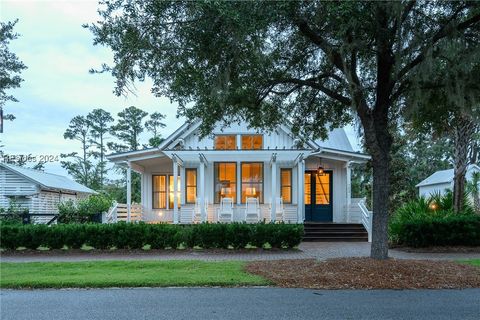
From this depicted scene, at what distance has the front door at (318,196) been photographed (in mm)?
17969

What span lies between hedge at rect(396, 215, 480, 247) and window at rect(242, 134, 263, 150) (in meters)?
7.10

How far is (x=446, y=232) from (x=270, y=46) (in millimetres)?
7861

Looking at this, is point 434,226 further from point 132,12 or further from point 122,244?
point 132,12

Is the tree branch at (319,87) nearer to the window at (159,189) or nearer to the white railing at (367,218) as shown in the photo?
the white railing at (367,218)

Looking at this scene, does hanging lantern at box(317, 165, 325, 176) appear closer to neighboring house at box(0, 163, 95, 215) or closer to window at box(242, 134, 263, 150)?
window at box(242, 134, 263, 150)

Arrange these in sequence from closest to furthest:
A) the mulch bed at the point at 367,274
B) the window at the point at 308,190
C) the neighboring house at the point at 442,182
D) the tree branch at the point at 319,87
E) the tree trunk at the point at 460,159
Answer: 1. the mulch bed at the point at 367,274
2. the tree branch at the point at 319,87
3. the tree trunk at the point at 460,159
4. the window at the point at 308,190
5. the neighboring house at the point at 442,182

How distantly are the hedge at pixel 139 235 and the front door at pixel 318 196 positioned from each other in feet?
19.3

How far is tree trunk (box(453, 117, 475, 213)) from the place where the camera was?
14156 millimetres

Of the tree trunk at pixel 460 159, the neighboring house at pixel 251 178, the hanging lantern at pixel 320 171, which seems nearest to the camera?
Answer: the tree trunk at pixel 460 159

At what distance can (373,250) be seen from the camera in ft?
30.1

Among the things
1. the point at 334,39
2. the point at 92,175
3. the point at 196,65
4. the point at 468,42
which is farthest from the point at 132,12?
the point at 92,175

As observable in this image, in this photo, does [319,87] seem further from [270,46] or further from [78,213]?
[78,213]

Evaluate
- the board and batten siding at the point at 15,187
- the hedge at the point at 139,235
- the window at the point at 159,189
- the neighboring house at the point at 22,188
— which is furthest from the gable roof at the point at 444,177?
the board and batten siding at the point at 15,187

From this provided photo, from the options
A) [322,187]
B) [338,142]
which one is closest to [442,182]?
[338,142]
